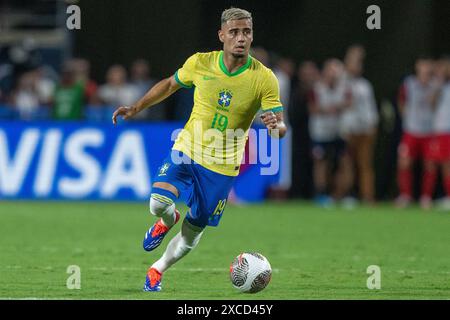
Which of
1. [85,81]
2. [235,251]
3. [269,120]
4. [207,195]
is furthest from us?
[85,81]

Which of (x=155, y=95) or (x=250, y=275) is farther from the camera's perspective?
(x=155, y=95)

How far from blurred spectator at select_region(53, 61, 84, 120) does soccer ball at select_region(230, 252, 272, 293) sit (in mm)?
11142

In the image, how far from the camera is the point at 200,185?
955cm

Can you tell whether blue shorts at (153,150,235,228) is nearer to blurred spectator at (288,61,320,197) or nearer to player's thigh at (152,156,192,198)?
player's thigh at (152,156,192,198)

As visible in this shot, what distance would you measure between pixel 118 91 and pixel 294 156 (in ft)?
11.4

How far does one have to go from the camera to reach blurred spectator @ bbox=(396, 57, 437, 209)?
19.6m

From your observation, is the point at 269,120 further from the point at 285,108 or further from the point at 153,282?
the point at 285,108

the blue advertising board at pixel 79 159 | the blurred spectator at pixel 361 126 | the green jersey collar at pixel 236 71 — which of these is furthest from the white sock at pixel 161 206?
the blurred spectator at pixel 361 126

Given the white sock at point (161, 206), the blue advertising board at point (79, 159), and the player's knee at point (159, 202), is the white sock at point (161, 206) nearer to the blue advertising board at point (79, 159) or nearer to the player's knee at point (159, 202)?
the player's knee at point (159, 202)

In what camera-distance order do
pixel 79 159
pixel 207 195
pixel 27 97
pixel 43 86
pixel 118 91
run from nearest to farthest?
pixel 207 195 < pixel 79 159 < pixel 118 91 < pixel 27 97 < pixel 43 86

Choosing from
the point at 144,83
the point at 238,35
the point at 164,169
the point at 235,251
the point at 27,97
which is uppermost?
the point at 238,35

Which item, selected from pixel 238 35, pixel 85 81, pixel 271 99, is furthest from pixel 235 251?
pixel 85 81

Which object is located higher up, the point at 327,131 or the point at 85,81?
the point at 85,81
